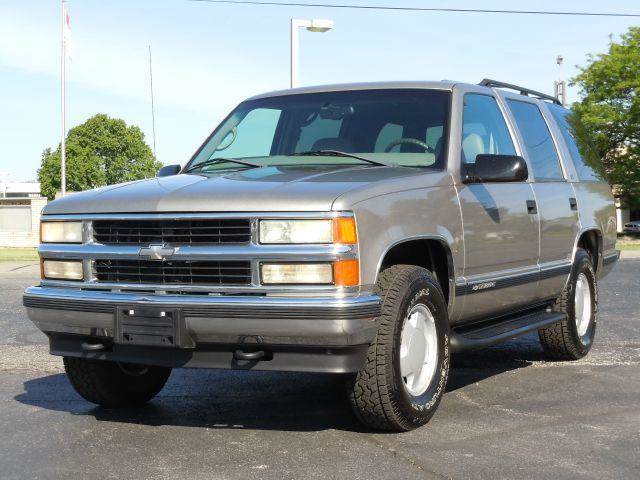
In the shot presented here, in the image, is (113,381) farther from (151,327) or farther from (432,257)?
(432,257)

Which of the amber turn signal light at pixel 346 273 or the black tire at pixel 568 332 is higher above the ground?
the amber turn signal light at pixel 346 273

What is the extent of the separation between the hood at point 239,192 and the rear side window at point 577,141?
2752 mm

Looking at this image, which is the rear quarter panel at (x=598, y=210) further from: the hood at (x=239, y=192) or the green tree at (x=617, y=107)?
the green tree at (x=617, y=107)

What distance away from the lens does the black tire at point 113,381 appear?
17.5 feet

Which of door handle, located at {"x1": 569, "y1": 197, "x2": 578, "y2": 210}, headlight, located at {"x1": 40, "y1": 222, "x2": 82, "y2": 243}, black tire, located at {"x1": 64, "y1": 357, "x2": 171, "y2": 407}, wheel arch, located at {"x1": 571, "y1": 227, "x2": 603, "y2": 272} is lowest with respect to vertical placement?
black tire, located at {"x1": 64, "y1": 357, "x2": 171, "y2": 407}

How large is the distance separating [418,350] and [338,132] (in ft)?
5.38

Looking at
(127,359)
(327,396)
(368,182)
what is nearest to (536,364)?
(327,396)

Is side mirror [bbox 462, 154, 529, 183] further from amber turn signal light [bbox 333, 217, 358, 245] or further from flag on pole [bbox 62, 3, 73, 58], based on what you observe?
flag on pole [bbox 62, 3, 73, 58]

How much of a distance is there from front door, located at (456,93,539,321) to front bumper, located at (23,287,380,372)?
4.11ft

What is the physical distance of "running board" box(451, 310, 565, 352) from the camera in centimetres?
542

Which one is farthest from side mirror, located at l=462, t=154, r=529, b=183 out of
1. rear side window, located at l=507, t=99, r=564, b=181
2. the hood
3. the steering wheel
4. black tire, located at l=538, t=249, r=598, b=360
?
black tire, located at l=538, t=249, r=598, b=360

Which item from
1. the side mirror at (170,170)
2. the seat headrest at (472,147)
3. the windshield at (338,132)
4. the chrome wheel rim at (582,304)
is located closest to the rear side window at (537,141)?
the seat headrest at (472,147)

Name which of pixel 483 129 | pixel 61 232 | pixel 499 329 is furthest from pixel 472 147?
pixel 61 232

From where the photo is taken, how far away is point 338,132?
19.5 ft
